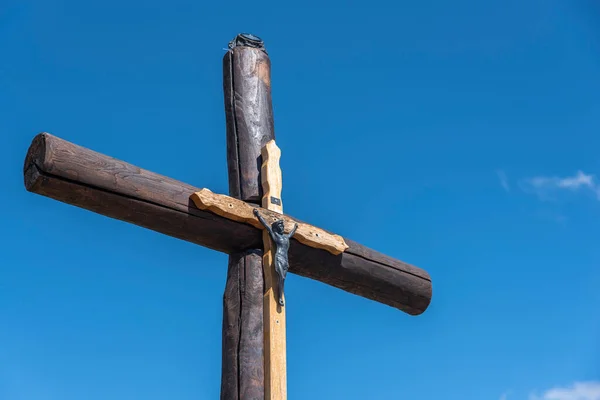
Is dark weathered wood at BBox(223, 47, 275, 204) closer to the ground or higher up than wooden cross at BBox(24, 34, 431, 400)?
higher up

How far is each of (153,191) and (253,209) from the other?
0.70m

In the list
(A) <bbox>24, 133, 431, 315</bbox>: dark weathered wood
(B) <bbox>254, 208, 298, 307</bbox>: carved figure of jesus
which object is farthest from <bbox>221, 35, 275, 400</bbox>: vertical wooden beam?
(A) <bbox>24, 133, 431, 315</bbox>: dark weathered wood

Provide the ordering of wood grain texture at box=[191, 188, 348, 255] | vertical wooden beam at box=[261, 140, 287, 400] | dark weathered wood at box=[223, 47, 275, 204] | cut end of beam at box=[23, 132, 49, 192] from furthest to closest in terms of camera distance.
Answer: dark weathered wood at box=[223, 47, 275, 204] < wood grain texture at box=[191, 188, 348, 255] < vertical wooden beam at box=[261, 140, 287, 400] < cut end of beam at box=[23, 132, 49, 192]

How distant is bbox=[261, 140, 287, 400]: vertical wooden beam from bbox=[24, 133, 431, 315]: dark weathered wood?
233 millimetres

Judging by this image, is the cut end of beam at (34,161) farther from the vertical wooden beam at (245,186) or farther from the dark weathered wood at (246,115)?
the dark weathered wood at (246,115)

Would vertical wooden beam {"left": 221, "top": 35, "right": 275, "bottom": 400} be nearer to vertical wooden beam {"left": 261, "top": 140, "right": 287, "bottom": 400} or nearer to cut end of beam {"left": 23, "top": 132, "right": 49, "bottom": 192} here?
vertical wooden beam {"left": 261, "top": 140, "right": 287, "bottom": 400}

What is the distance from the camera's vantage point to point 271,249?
5.10 metres

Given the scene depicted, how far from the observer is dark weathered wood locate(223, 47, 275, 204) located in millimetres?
5520

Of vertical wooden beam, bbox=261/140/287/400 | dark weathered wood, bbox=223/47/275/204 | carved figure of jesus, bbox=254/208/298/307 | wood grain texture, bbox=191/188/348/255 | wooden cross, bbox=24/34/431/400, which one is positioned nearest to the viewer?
wooden cross, bbox=24/34/431/400

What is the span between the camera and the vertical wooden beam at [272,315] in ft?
15.3

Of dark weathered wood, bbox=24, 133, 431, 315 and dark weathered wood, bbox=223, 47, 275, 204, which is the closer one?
dark weathered wood, bbox=24, 133, 431, 315

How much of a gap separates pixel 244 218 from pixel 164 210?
1.79 feet

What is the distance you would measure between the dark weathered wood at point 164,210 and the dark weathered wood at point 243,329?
0.50ft

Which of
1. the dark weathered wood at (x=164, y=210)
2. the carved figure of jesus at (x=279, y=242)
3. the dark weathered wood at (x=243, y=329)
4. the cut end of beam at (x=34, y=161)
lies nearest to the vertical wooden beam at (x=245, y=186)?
the dark weathered wood at (x=243, y=329)
